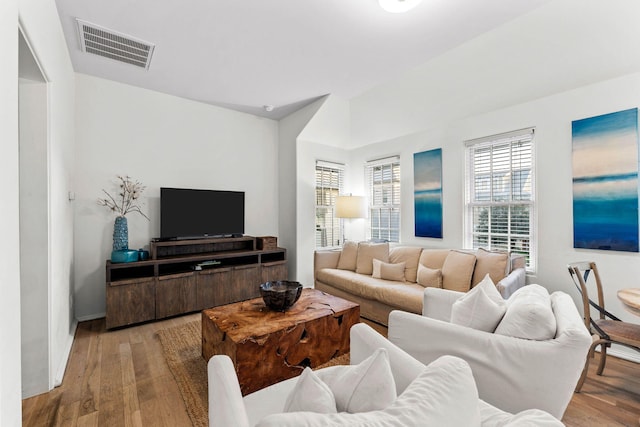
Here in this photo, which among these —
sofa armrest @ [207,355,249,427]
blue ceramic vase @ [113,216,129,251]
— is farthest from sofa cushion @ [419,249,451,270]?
blue ceramic vase @ [113,216,129,251]

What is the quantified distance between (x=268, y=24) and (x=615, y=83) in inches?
118

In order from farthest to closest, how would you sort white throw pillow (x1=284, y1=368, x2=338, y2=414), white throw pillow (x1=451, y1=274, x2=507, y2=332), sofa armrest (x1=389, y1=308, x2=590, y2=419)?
white throw pillow (x1=451, y1=274, x2=507, y2=332) → sofa armrest (x1=389, y1=308, x2=590, y2=419) → white throw pillow (x1=284, y1=368, x2=338, y2=414)

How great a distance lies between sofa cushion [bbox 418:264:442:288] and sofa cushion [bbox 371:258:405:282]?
0.27 m

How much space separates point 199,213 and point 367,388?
355 cm

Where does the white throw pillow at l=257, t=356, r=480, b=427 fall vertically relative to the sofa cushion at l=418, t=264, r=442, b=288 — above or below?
above

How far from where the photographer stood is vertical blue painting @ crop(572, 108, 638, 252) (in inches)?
88.8

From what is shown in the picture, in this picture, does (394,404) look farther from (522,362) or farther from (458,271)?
(458,271)

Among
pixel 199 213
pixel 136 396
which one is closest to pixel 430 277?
pixel 136 396

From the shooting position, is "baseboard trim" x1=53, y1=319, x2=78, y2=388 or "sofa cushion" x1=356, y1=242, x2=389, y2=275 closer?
"baseboard trim" x1=53, y1=319, x2=78, y2=388

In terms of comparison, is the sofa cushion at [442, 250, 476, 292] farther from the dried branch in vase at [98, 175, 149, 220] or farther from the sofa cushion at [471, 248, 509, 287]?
the dried branch in vase at [98, 175, 149, 220]

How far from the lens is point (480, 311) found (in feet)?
5.05

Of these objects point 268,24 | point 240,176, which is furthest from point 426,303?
point 240,176

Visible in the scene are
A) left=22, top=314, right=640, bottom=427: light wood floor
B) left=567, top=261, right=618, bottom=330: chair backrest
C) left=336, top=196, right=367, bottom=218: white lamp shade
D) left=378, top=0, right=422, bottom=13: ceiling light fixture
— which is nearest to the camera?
left=22, top=314, right=640, bottom=427: light wood floor

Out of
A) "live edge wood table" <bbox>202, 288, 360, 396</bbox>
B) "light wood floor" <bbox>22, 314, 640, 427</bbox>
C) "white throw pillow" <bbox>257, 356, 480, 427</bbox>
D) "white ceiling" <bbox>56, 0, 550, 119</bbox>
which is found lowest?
"light wood floor" <bbox>22, 314, 640, 427</bbox>
